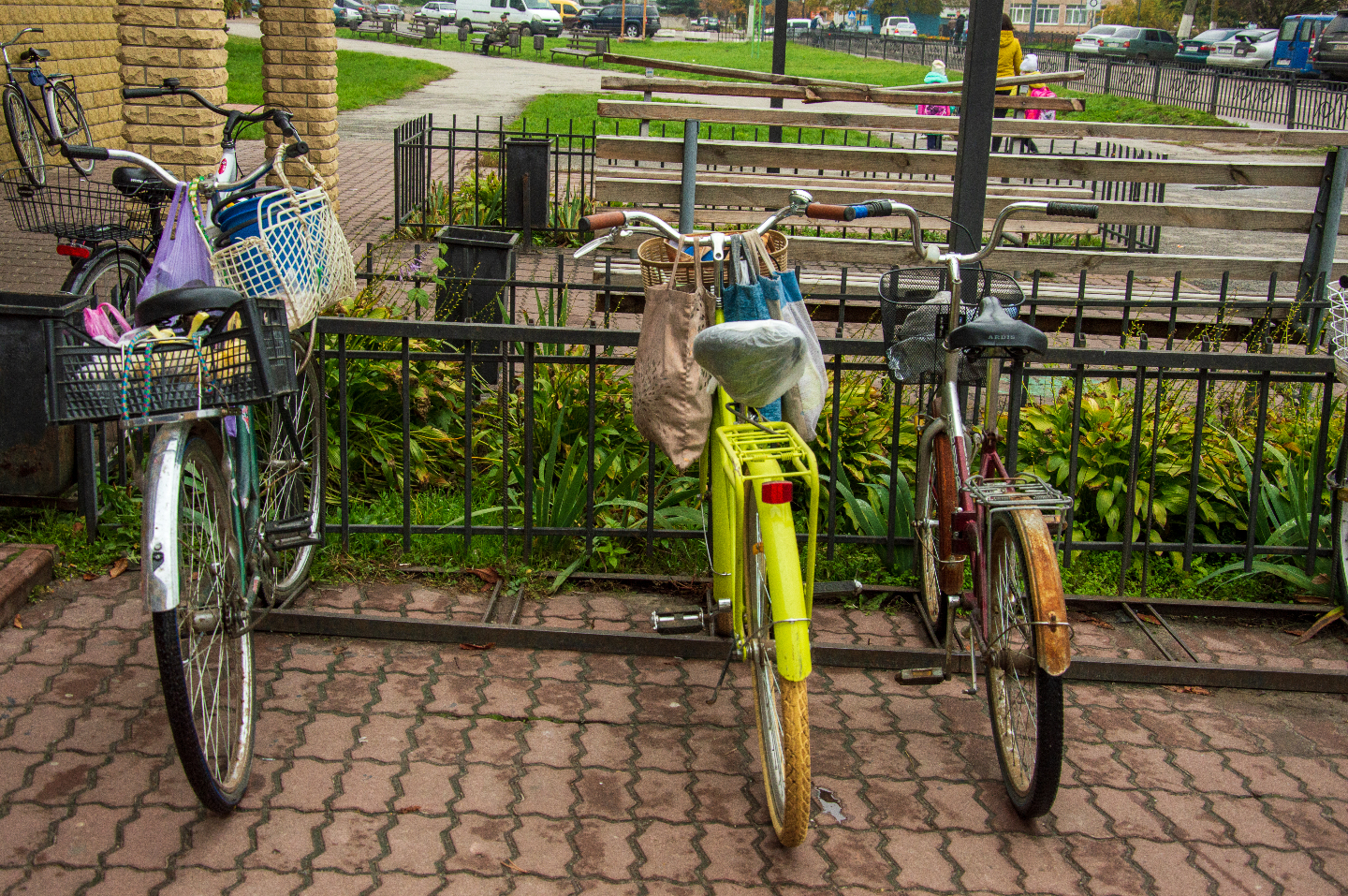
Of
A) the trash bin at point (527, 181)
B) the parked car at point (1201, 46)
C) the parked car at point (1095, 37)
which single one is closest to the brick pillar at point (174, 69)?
the trash bin at point (527, 181)

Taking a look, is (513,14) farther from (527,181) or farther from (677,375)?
(677,375)

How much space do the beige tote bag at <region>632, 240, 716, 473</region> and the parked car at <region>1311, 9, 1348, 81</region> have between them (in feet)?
109

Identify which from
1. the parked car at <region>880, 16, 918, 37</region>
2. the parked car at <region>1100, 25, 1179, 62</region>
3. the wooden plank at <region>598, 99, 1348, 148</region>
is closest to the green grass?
the wooden plank at <region>598, 99, 1348, 148</region>

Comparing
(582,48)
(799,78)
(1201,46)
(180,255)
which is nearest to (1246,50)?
(1201,46)

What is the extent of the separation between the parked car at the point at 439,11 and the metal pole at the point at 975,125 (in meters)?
46.9

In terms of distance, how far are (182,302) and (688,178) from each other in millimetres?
5120

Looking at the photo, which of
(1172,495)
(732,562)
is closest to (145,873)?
(732,562)

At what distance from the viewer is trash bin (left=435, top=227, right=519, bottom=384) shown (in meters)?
5.76

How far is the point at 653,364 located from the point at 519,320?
478 cm

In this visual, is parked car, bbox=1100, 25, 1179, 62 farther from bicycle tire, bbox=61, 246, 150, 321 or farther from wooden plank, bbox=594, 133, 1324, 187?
bicycle tire, bbox=61, 246, 150, 321

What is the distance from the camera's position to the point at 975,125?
4414mm

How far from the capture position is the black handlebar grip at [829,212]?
3460 mm

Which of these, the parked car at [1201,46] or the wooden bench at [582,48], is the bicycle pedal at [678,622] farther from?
the parked car at [1201,46]

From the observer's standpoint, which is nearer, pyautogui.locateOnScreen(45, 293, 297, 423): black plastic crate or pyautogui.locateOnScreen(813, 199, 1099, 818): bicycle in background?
pyautogui.locateOnScreen(45, 293, 297, 423): black plastic crate
